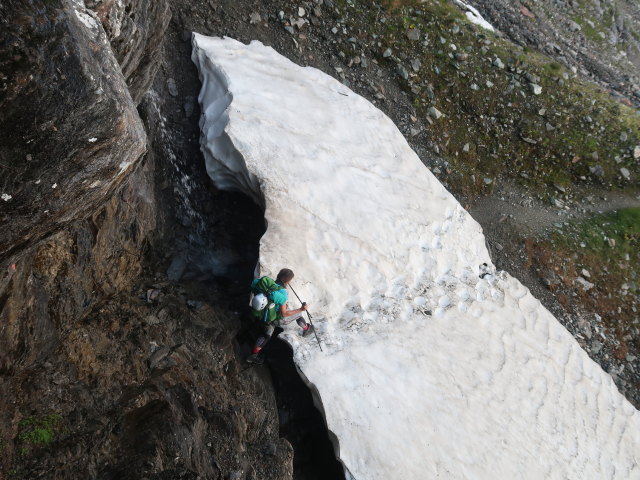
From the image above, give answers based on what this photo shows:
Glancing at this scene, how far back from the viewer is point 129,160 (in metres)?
6.38

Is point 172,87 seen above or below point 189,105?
above

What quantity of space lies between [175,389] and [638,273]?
1755 cm

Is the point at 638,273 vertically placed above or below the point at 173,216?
below

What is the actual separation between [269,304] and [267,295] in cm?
17

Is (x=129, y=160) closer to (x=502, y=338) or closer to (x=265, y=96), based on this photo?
(x=265, y=96)

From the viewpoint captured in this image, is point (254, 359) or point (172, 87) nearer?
point (254, 359)

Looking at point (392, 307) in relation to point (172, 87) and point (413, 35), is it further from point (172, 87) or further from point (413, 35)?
point (413, 35)

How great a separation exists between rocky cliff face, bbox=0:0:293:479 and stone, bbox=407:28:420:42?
1232 centimetres

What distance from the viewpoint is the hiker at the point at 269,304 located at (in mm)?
9695

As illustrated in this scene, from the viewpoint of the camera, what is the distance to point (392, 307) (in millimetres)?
12336

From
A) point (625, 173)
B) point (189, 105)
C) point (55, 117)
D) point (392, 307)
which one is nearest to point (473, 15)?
point (625, 173)

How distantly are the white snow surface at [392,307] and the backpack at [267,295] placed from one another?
1.02 metres

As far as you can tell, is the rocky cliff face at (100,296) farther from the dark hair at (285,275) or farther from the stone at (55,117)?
the dark hair at (285,275)

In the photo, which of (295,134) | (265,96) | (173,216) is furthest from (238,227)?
(265,96)
